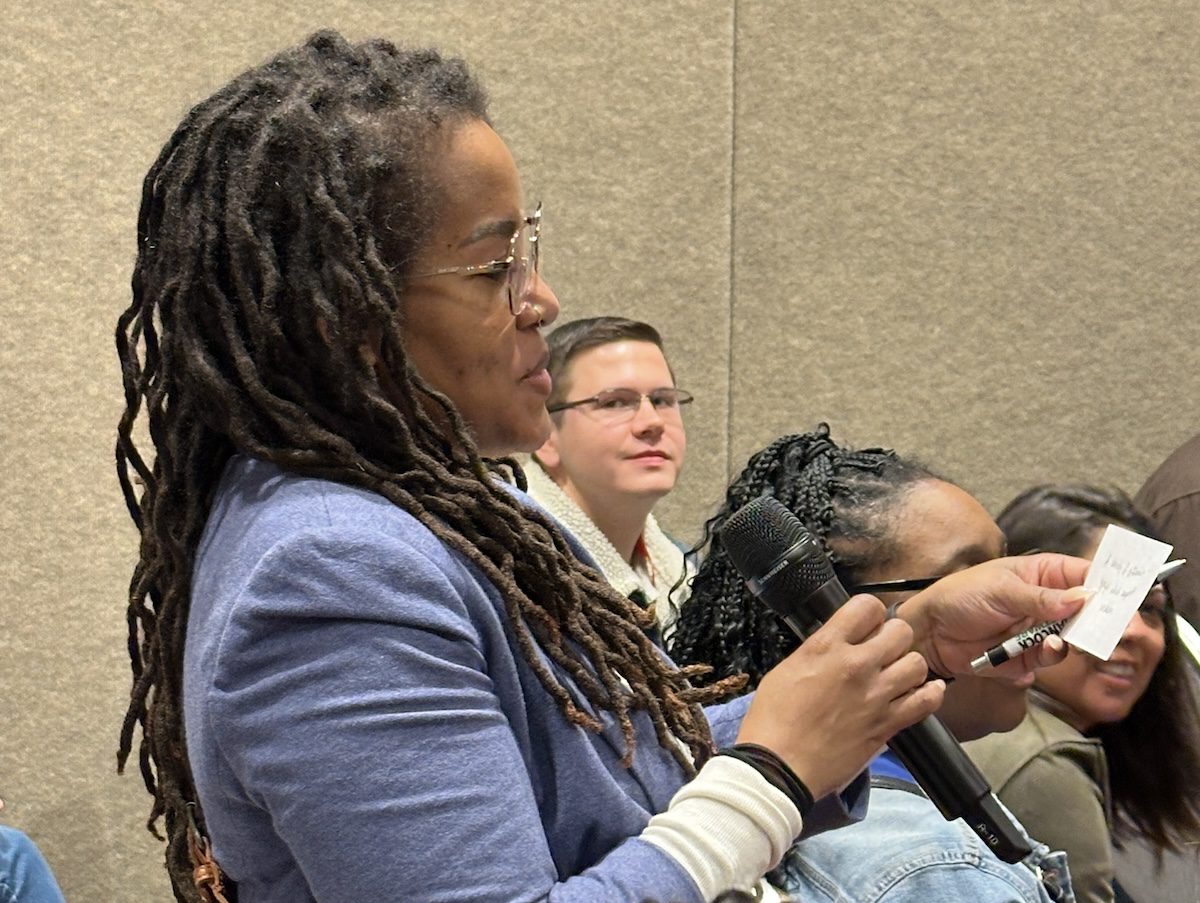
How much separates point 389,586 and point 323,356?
0.61 feet

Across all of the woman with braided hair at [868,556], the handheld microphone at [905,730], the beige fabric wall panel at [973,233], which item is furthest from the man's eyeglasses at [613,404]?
the handheld microphone at [905,730]

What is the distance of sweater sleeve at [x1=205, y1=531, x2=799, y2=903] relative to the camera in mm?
762

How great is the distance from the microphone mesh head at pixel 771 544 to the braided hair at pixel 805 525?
39 centimetres

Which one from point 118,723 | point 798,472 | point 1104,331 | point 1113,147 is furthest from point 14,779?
point 1113,147

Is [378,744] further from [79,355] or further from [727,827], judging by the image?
[79,355]

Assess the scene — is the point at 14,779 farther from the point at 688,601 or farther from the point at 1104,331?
the point at 1104,331

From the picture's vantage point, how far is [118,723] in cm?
234

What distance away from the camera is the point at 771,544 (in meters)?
1.03

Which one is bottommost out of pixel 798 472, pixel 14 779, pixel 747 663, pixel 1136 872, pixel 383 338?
pixel 14 779

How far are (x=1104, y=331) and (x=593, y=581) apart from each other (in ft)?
7.11

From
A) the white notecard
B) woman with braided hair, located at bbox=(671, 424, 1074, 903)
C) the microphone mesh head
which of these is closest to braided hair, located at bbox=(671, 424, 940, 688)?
woman with braided hair, located at bbox=(671, 424, 1074, 903)

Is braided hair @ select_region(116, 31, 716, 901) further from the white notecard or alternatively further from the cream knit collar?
the cream knit collar

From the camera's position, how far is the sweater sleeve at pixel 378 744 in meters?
0.76

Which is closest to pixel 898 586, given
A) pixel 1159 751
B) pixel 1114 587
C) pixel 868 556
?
pixel 868 556
